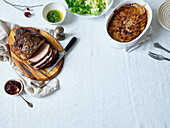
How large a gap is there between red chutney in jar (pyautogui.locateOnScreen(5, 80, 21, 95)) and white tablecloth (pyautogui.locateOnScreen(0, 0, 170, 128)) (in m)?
0.07

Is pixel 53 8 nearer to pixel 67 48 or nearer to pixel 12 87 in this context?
pixel 67 48

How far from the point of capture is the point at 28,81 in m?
1.68

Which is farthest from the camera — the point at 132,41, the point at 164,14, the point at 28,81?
the point at 164,14

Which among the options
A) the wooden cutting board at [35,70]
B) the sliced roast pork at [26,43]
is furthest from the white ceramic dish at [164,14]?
the sliced roast pork at [26,43]

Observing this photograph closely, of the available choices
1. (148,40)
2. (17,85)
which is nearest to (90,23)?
(148,40)

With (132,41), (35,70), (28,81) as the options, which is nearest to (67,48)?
(35,70)

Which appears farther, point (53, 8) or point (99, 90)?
point (53, 8)

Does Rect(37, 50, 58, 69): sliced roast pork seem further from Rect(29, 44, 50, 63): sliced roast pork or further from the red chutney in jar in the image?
the red chutney in jar

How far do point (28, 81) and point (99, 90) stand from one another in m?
0.66

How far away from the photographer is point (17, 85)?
1.66 m

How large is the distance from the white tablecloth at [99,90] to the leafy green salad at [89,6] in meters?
0.12

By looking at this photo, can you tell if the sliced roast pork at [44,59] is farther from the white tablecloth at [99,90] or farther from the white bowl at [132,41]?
the white bowl at [132,41]

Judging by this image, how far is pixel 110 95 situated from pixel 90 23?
2.43 feet

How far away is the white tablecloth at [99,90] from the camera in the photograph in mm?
1627
